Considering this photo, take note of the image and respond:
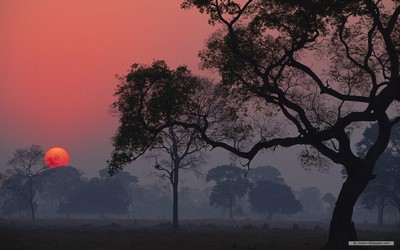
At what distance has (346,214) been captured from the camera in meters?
24.9

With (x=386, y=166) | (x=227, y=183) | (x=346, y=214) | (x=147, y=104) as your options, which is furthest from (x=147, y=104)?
(x=227, y=183)

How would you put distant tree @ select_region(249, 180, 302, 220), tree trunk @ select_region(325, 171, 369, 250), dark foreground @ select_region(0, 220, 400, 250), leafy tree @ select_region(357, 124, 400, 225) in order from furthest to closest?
distant tree @ select_region(249, 180, 302, 220), leafy tree @ select_region(357, 124, 400, 225), dark foreground @ select_region(0, 220, 400, 250), tree trunk @ select_region(325, 171, 369, 250)

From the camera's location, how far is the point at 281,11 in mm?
26625

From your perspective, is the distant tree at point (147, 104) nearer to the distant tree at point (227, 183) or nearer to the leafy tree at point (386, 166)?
the leafy tree at point (386, 166)

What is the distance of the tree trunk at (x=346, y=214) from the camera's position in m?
24.6

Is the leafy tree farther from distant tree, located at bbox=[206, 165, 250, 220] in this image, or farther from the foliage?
the foliage

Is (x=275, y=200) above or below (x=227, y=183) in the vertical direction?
below

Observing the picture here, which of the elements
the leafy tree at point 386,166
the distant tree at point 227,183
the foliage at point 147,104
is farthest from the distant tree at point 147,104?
the distant tree at point 227,183

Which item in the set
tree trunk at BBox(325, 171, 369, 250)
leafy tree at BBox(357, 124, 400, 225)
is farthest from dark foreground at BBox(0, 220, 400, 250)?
leafy tree at BBox(357, 124, 400, 225)

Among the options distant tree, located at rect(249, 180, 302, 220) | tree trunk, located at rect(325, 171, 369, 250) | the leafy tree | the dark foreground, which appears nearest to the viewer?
tree trunk, located at rect(325, 171, 369, 250)

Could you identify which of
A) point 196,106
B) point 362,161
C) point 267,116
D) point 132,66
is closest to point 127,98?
point 132,66

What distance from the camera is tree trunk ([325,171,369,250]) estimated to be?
2463cm

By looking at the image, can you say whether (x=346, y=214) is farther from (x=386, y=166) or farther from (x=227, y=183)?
(x=227, y=183)

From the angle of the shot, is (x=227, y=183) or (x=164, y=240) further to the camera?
(x=227, y=183)
